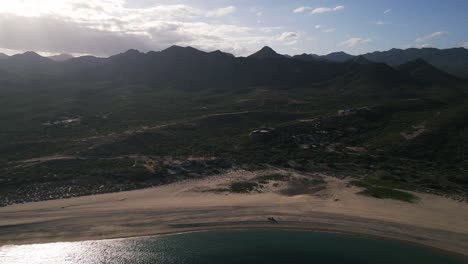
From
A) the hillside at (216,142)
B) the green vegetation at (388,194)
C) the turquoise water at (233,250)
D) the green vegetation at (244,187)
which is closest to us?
the turquoise water at (233,250)

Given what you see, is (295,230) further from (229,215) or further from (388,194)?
(388,194)

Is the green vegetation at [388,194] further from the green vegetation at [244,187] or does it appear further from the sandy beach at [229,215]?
the green vegetation at [244,187]

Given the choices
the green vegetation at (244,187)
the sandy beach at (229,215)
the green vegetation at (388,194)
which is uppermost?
the green vegetation at (388,194)

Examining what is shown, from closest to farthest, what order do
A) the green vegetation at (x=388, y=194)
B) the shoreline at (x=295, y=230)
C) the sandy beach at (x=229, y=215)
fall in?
the shoreline at (x=295, y=230) < the sandy beach at (x=229, y=215) < the green vegetation at (x=388, y=194)

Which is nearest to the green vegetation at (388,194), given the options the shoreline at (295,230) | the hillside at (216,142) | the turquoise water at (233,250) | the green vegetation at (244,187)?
the hillside at (216,142)

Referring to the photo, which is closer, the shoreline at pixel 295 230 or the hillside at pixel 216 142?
the shoreline at pixel 295 230

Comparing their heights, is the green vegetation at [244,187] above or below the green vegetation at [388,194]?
below

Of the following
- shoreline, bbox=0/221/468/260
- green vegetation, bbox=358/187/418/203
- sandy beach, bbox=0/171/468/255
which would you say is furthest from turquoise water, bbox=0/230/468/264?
green vegetation, bbox=358/187/418/203
